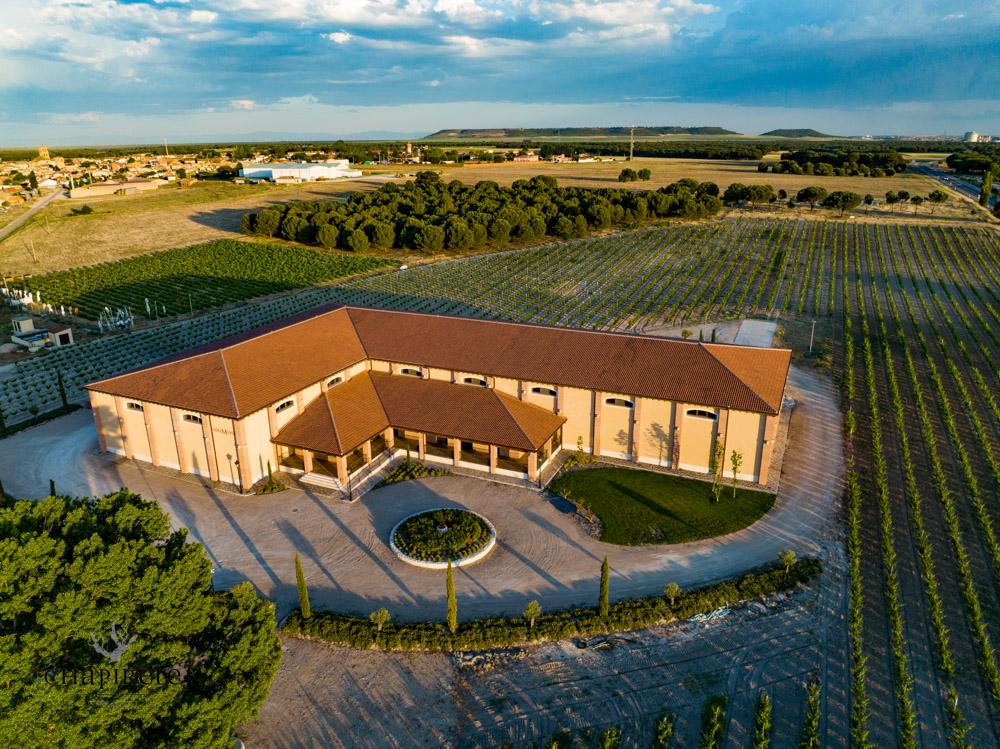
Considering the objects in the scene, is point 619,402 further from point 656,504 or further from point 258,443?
point 258,443

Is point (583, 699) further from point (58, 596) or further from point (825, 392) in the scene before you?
point (825, 392)

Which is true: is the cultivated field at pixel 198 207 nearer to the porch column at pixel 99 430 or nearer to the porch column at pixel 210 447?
the porch column at pixel 99 430

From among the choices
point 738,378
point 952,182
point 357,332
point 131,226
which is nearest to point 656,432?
point 738,378

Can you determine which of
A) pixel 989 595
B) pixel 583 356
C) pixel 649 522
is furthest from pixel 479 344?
pixel 989 595

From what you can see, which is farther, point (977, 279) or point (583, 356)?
point (977, 279)

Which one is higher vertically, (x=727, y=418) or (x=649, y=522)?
(x=727, y=418)

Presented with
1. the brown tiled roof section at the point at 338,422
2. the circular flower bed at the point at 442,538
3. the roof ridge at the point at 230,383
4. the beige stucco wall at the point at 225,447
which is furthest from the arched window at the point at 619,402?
→ the beige stucco wall at the point at 225,447
